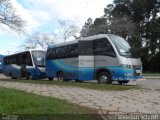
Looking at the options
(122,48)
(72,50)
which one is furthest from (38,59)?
(122,48)

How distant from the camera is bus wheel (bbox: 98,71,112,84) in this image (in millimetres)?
19016

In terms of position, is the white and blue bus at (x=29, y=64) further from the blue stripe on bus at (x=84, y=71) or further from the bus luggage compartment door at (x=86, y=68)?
the bus luggage compartment door at (x=86, y=68)

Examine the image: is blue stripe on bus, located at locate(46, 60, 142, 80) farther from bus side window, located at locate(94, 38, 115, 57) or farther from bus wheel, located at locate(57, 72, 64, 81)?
bus side window, located at locate(94, 38, 115, 57)

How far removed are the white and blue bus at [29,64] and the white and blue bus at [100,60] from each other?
209 inches

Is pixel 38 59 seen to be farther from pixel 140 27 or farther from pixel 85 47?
pixel 140 27

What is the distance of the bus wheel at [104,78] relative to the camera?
1902 cm

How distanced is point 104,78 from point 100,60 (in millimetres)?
1109

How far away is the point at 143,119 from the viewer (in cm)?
697

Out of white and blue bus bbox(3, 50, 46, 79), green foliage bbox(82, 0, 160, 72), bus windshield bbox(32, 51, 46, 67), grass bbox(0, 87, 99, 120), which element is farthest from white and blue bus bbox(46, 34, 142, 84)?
green foliage bbox(82, 0, 160, 72)

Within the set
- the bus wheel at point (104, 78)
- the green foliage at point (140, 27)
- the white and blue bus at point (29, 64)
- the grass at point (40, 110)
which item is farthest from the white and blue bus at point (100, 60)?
the green foliage at point (140, 27)

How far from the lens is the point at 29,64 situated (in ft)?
97.8

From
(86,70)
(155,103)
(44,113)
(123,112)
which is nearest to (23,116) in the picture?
(44,113)

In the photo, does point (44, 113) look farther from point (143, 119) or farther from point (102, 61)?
point (102, 61)

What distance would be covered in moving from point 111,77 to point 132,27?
38.0 meters
